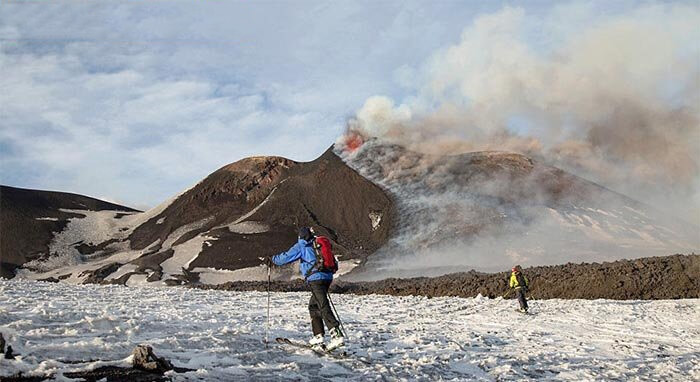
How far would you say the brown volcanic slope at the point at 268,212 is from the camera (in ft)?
195

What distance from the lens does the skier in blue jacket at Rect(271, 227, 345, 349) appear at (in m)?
10.2

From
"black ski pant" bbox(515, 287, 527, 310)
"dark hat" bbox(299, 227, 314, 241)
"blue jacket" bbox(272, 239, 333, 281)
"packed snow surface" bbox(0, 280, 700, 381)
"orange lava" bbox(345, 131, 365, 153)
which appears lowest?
"packed snow surface" bbox(0, 280, 700, 381)

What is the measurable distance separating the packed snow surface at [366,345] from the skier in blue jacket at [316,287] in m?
0.42

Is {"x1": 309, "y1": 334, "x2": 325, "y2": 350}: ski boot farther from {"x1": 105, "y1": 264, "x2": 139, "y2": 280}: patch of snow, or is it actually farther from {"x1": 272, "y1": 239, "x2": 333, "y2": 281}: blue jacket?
{"x1": 105, "y1": 264, "x2": 139, "y2": 280}: patch of snow

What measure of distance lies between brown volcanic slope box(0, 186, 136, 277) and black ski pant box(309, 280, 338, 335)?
69.0m

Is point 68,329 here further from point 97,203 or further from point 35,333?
point 97,203

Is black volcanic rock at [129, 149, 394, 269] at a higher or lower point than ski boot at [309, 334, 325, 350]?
higher

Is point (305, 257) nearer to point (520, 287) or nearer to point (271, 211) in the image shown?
point (520, 287)

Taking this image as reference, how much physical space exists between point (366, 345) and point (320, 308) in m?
2.33

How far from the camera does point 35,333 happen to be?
9562mm

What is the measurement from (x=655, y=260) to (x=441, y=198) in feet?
133

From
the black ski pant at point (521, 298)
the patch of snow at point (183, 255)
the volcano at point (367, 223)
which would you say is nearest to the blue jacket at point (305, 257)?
the black ski pant at point (521, 298)

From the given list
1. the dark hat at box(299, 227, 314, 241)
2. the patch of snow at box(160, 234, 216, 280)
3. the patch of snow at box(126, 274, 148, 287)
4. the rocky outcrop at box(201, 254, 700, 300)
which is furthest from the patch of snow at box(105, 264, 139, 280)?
the dark hat at box(299, 227, 314, 241)

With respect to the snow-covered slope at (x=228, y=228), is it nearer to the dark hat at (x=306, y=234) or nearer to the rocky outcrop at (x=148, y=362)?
the dark hat at (x=306, y=234)
